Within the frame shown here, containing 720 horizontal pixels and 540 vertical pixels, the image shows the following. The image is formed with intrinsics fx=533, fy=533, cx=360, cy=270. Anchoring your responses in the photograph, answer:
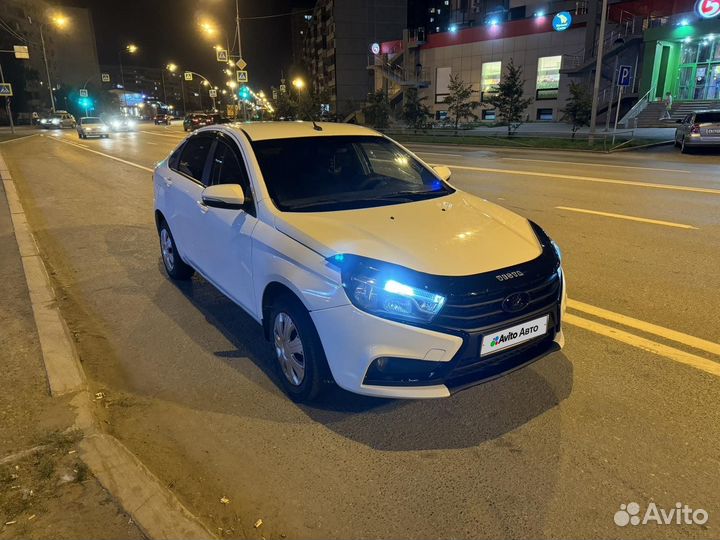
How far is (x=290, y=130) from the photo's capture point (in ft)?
15.4

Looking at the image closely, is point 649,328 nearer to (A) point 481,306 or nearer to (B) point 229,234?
(A) point 481,306

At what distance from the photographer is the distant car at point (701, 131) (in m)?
18.7

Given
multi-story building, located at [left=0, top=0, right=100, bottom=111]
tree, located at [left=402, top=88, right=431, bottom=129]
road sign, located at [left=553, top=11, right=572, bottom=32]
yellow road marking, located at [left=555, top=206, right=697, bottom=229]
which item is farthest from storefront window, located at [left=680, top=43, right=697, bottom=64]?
multi-story building, located at [left=0, top=0, right=100, bottom=111]

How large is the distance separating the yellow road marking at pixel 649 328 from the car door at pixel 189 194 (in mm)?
3545

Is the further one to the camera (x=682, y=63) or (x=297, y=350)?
(x=682, y=63)

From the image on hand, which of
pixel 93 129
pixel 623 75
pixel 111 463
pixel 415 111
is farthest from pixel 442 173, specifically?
pixel 93 129

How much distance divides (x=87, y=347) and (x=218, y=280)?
1238mm

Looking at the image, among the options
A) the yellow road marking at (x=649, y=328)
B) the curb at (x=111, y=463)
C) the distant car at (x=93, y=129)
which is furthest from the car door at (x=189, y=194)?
the distant car at (x=93, y=129)

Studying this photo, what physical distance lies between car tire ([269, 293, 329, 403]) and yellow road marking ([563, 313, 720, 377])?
246 centimetres

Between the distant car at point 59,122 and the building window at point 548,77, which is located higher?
the building window at point 548,77

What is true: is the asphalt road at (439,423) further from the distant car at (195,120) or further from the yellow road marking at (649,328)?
the distant car at (195,120)

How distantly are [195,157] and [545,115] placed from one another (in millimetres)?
43576

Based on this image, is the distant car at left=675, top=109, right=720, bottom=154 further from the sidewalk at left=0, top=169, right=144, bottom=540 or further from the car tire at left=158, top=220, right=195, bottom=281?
Answer: the sidewalk at left=0, top=169, right=144, bottom=540

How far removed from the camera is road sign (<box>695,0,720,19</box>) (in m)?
31.0
